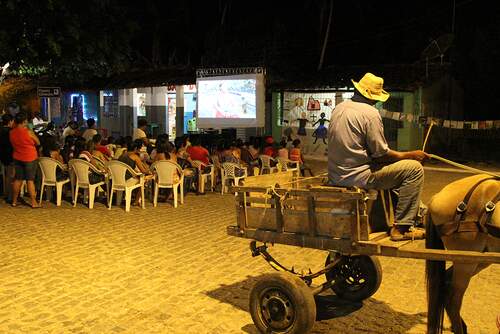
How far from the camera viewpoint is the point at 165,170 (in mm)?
11156

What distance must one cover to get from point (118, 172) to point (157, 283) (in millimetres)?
4729

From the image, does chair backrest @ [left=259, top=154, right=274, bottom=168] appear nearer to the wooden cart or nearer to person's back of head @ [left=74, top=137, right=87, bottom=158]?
person's back of head @ [left=74, top=137, right=87, bottom=158]

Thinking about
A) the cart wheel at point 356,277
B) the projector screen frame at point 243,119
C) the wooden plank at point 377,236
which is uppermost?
the projector screen frame at point 243,119

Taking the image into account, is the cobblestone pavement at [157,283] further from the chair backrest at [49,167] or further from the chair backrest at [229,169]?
the chair backrest at [229,169]

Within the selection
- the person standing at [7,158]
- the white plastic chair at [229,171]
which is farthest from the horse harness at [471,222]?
the person standing at [7,158]

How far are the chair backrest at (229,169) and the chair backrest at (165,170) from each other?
173cm

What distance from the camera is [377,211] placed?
16.5 ft

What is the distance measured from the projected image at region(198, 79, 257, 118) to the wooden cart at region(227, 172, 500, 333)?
1312 centimetres

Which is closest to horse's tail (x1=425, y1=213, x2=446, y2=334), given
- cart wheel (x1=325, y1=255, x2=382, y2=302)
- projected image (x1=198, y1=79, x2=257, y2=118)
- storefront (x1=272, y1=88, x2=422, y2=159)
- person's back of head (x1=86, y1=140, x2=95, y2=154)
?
cart wheel (x1=325, y1=255, x2=382, y2=302)

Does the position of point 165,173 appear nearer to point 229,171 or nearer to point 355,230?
point 229,171

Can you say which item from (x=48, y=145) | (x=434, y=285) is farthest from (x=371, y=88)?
(x=48, y=145)

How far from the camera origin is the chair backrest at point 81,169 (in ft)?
35.8

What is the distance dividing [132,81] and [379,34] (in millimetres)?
12349

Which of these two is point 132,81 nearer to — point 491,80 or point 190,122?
point 190,122
